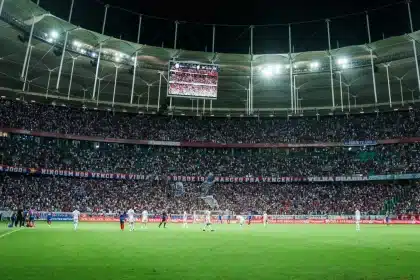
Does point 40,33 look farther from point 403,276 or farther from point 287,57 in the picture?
point 403,276

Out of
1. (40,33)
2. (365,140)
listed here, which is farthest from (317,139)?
(40,33)

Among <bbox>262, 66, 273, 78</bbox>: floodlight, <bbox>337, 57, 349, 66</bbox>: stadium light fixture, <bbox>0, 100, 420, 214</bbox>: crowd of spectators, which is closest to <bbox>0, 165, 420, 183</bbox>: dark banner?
<bbox>0, 100, 420, 214</bbox>: crowd of spectators

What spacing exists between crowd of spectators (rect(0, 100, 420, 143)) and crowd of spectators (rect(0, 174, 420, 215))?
28.1ft

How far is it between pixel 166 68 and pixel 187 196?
1952 cm

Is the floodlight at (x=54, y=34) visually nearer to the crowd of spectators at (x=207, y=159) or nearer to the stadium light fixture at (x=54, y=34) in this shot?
the stadium light fixture at (x=54, y=34)

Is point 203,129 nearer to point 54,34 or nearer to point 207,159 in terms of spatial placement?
point 207,159

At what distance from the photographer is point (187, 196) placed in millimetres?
56812

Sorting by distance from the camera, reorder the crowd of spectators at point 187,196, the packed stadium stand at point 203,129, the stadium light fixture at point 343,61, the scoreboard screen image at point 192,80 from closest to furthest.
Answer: the scoreboard screen image at point 192,80
the packed stadium stand at point 203,129
the crowd of spectators at point 187,196
the stadium light fixture at point 343,61

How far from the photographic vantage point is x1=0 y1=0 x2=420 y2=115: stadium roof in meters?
44.5

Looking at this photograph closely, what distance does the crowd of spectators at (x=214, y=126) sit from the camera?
191 feet

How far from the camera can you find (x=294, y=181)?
194 feet

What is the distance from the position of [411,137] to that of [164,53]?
39.1 m

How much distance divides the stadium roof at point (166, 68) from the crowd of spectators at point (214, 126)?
2.34m

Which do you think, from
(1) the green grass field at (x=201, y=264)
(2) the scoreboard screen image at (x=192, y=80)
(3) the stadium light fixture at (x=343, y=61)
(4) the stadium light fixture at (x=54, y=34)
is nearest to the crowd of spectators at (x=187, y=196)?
(2) the scoreboard screen image at (x=192, y=80)
